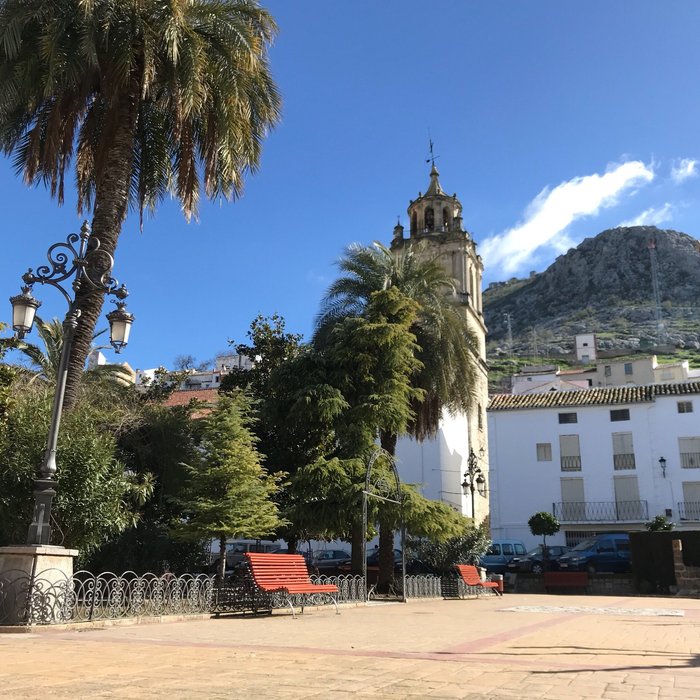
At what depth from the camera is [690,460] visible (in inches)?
1540

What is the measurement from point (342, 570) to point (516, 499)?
20.4m

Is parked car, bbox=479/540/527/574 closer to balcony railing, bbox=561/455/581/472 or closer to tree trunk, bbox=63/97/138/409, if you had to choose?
balcony railing, bbox=561/455/581/472

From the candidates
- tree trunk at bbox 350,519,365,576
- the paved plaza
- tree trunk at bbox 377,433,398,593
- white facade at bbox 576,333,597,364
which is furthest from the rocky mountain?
the paved plaza

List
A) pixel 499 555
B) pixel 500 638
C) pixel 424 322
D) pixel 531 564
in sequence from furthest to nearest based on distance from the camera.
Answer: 1. pixel 499 555
2. pixel 531 564
3. pixel 424 322
4. pixel 500 638

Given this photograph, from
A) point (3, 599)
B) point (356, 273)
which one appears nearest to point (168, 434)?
point (356, 273)

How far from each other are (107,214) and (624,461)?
3503 centimetres

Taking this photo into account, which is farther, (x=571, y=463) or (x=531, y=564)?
(x=571, y=463)

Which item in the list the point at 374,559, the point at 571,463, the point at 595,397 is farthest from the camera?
the point at 595,397

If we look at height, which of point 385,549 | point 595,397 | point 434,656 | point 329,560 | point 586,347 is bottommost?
point 434,656

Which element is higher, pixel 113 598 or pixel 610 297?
pixel 610 297

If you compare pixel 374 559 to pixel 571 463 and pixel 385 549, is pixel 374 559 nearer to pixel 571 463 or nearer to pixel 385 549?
pixel 385 549

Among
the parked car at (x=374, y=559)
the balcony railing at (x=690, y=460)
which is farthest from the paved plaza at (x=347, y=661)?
the balcony railing at (x=690, y=460)

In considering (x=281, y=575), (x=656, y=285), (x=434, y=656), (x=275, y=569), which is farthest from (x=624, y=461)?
(x=656, y=285)

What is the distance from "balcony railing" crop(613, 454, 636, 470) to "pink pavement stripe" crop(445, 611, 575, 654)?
1221 inches
